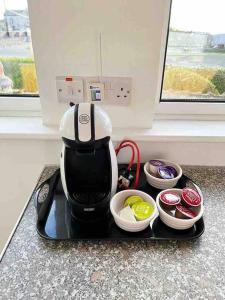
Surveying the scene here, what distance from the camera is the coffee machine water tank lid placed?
0.54 m

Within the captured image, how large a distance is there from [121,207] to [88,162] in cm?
17

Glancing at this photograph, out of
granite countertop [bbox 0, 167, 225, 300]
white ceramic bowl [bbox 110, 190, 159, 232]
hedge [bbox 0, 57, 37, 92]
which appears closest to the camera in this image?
granite countertop [bbox 0, 167, 225, 300]

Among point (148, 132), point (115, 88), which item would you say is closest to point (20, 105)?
point (115, 88)

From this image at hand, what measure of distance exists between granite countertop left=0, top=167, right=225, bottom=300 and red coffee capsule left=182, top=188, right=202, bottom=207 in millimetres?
91

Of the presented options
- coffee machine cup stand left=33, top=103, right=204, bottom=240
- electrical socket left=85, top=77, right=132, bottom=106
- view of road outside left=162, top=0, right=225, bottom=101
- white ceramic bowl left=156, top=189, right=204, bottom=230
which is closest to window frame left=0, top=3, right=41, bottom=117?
electrical socket left=85, top=77, right=132, bottom=106

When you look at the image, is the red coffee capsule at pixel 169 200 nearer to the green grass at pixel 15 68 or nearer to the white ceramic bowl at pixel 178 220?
the white ceramic bowl at pixel 178 220

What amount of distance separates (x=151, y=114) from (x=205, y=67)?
0.30 meters

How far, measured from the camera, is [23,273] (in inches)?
20.7

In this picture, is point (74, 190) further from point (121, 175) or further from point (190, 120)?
point (190, 120)

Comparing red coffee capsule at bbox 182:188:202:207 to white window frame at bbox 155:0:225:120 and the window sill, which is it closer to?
the window sill

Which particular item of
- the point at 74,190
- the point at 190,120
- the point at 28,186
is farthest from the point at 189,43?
the point at 28,186

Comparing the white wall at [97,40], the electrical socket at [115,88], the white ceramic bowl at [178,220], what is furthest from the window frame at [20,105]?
the white ceramic bowl at [178,220]

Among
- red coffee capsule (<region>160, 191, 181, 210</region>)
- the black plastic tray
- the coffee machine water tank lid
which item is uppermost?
the coffee machine water tank lid

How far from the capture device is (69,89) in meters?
0.80
